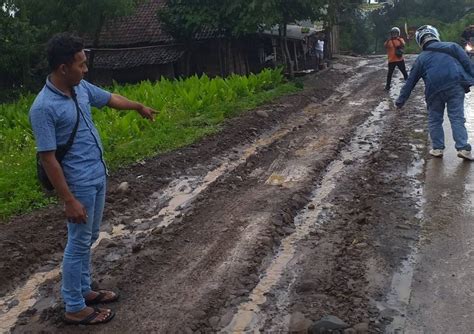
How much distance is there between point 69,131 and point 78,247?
79 cm

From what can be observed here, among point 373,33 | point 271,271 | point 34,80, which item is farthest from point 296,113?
point 373,33

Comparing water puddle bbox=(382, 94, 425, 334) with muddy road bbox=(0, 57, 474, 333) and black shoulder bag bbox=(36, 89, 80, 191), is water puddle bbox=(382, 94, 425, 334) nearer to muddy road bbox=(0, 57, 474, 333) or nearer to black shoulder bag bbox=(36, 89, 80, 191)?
muddy road bbox=(0, 57, 474, 333)

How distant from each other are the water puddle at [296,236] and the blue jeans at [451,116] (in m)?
1.08

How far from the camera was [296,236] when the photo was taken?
491 centimetres

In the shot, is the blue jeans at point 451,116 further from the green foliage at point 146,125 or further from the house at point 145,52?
the house at point 145,52

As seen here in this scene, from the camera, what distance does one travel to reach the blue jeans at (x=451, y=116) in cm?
688

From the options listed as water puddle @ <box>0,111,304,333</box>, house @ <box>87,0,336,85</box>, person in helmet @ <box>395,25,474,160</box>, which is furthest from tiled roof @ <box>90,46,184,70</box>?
person in helmet @ <box>395,25,474,160</box>

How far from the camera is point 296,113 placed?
11492 millimetres

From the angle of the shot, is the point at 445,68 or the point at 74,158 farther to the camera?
the point at 445,68

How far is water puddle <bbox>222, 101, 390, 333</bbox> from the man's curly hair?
1995 mm

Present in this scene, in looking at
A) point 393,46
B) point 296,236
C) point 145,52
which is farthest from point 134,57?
point 296,236

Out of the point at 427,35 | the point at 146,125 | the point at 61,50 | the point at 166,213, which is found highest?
the point at 61,50

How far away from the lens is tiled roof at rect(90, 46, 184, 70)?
23.1 m

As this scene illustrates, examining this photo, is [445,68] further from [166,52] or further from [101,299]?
[166,52]
